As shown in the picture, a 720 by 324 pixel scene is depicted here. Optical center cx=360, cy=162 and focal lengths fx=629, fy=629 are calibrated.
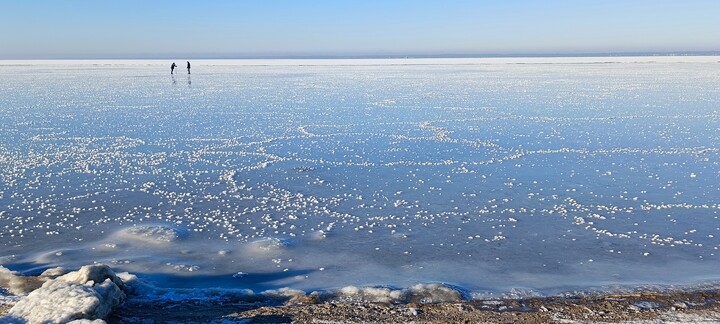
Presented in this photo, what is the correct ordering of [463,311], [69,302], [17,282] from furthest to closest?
[17,282] → [463,311] → [69,302]

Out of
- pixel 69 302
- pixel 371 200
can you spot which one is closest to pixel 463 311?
pixel 69 302

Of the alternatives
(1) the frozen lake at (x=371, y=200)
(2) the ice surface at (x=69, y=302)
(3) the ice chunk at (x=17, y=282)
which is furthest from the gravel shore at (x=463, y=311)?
(3) the ice chunk at (x=17, y=282)

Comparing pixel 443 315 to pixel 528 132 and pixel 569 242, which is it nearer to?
pixel 569 242

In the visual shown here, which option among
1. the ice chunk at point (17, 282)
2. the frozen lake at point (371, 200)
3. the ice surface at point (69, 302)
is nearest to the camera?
the ice surface at point (69, 302)

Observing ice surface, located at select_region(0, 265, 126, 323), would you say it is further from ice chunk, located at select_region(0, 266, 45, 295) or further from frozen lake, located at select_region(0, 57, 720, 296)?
frozen lake, located at select_region(0, 57, 720, 296)

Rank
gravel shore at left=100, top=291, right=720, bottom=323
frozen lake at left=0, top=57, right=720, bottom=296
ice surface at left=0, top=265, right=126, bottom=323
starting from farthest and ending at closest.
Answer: frozen lake at left=0, top=57, right=720, bottom=296 → gravel shore at left=100, top=291, right=720, bottom=323 → ice surface at left=0, top=265, right=126, bottom=323

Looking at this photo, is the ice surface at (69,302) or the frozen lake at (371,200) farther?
the frozen lake at (371,200)

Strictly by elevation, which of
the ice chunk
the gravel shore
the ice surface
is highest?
the ice surface

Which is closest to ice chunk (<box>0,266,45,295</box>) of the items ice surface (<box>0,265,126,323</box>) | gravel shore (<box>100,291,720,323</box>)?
ice surface (<box>0,265,126,323</box>)

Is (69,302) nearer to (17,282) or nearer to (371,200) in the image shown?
(17,282)

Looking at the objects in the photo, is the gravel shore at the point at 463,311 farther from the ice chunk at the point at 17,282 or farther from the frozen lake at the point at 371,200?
the ice chunk at the point at 17,282
